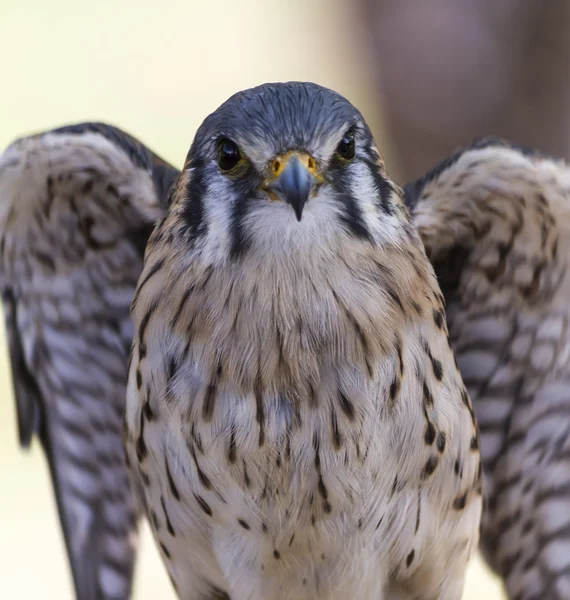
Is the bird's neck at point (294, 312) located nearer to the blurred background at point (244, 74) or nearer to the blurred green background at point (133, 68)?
the blurred background at point (244, 74)

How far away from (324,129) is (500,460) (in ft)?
5.22

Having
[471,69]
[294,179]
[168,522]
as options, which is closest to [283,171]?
[294,179]

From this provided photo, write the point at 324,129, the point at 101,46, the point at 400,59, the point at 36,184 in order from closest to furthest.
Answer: the point at 324,129
the point at 36,184
the point at 400,59
the point at 101,46

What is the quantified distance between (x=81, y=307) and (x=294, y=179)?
1465 millimetres

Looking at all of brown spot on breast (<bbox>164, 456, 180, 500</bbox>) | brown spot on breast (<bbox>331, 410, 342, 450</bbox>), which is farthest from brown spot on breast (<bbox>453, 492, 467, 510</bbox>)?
brown spot on breast (<bbox>164, 456, 180, 500</bbox>)

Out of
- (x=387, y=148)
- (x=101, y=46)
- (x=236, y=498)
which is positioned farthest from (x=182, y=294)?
(x=101, y=46)

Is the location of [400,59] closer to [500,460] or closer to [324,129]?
[500,460]

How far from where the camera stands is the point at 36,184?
3336 millimetres

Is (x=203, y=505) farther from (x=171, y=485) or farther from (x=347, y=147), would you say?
(x=347, y=147)

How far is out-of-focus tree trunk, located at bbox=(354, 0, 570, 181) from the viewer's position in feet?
15.8

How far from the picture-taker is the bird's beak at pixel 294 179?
2381 mm

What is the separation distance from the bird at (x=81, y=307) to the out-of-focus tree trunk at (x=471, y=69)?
1.91m

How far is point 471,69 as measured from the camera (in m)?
4.96

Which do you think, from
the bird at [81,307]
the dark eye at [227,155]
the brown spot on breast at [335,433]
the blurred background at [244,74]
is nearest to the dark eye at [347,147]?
the dark eye at [227,155]
